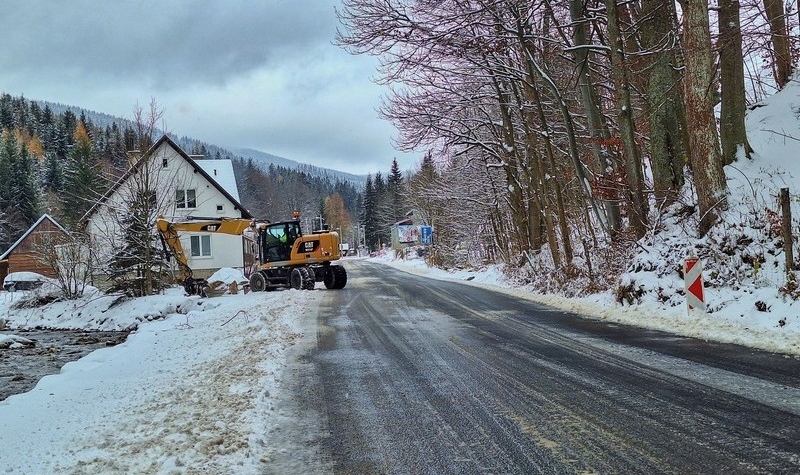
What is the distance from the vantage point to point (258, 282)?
22547 millimetres

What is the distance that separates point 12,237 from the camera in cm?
6216

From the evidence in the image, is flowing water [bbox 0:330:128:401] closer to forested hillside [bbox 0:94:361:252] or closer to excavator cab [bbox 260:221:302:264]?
forested hillside [bbox 0:94:361:252]

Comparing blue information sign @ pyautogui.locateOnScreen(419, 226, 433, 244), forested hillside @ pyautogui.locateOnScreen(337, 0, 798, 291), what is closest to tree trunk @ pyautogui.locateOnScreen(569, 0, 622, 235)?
forested hillside @ pyautogui.locateOnScreen(337, 0, 798, 291)

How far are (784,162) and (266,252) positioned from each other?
18147mm

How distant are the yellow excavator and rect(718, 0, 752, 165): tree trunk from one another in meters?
14.8

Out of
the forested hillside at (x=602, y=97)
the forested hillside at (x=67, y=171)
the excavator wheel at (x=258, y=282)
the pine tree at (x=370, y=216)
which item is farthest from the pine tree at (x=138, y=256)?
the pine tree at (x=370, y=216)

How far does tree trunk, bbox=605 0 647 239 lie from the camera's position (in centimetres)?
1298

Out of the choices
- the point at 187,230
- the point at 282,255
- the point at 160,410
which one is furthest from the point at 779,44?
the point at 187,230

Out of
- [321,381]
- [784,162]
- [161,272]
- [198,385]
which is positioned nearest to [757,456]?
Answer: [321,381]

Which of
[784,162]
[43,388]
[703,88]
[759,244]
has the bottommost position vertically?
[43,388]

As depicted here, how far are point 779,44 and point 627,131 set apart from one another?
19.7ft

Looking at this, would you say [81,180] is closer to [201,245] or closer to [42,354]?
[201,245]

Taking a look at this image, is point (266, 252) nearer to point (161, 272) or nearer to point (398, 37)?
point (161, 272)

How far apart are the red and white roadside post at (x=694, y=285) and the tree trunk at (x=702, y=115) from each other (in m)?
1.73
